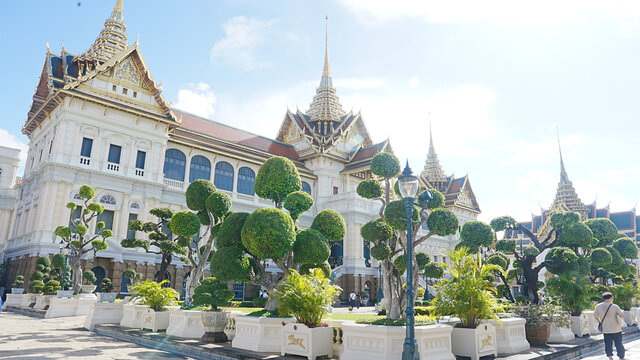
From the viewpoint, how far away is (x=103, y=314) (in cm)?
1560

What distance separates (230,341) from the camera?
1125 cm

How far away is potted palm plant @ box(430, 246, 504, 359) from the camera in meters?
8.90

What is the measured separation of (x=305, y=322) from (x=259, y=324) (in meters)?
1.20

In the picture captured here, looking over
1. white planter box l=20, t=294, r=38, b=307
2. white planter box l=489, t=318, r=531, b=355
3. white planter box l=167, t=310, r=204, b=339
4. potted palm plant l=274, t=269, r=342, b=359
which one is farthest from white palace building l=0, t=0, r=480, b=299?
white planter box l=489, t=318, r=531, b=355

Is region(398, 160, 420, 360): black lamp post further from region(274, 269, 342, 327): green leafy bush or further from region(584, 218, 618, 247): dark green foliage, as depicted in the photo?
region(584, 218, 618, 247): dark green foliage

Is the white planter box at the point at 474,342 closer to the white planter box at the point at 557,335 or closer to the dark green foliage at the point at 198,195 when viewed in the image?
the white planter box at the point at 557,335

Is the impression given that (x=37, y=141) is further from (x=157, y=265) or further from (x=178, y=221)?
(x=178, y=221)

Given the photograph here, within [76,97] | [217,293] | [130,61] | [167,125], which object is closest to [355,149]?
[167,125]

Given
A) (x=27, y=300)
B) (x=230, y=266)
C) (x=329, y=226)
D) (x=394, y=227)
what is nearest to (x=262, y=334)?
(x=230, y=266)

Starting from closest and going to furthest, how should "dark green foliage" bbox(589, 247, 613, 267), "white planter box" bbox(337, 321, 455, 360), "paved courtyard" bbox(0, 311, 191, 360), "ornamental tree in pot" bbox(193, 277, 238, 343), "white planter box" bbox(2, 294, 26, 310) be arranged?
"white planter box" bbox(337, 321, 455, 360)
"paved courtyard" bbox(0, 311, 191, 360)
"ornamental tree in pot" bbox(193, 277, 238, 343)
"dark green foliage" bbox(589, 247, 613, 267)
"white planter box" bbox(2, 294, 26, 310)

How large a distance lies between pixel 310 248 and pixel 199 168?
951 inches

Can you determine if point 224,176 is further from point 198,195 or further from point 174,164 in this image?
point 198,195

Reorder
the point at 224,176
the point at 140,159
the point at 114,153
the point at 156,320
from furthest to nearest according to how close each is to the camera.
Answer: the point at 224,176 < the point at 140,159 < the point at 114,153 < the point at 156,320

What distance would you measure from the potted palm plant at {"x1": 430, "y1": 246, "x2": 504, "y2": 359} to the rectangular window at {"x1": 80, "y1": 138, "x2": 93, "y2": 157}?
2495cm
